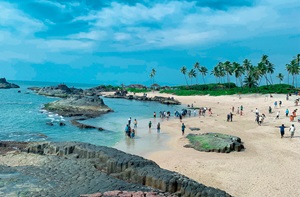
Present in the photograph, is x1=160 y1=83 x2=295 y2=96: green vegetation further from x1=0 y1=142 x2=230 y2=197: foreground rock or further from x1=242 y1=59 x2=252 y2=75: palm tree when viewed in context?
x1=0 y1=142 x2=230 y2=197: foreground rock

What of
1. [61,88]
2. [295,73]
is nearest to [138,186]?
[295,73]

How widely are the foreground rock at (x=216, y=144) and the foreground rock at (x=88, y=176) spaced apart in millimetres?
10704

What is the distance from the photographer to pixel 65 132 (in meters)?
34.7

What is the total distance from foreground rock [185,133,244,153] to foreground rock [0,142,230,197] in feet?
35.1

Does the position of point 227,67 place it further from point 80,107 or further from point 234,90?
point 80,107

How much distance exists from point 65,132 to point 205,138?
17978 mm

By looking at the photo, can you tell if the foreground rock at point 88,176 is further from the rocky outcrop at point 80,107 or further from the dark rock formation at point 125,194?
the rocky outcrop at point 80,107

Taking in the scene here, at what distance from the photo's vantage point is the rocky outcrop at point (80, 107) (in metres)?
50.7

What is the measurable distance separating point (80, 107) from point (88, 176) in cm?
4338

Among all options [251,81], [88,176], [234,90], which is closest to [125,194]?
[88,176]

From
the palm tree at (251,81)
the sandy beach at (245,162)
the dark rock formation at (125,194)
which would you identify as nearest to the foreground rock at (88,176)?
the dark rock formation at (125,194)

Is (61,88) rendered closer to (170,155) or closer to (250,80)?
(250,80)

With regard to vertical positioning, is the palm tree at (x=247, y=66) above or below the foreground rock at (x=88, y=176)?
above

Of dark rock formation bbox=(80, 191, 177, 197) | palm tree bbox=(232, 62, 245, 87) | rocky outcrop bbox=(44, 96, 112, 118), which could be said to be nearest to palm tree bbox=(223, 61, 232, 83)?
palm tree bbox=(232, 62, 245, 87)
